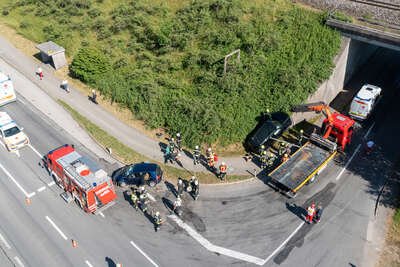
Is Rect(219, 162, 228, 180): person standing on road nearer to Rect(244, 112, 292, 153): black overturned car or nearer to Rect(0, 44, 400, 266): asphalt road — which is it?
Rect(0, 44, 400, 266): asphalt road

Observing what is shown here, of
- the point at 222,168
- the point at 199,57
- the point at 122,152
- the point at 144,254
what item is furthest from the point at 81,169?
the point at 199,57

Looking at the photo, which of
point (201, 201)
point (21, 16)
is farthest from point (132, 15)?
point (201, 201)

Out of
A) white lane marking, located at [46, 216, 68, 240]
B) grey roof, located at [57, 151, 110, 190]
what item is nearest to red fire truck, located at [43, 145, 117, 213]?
grey roof, located at [57, 151, 110, 190]

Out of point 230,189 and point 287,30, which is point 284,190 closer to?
point 230,189

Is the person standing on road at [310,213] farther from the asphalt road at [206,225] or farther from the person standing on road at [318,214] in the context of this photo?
the asphalt road at [206,225]

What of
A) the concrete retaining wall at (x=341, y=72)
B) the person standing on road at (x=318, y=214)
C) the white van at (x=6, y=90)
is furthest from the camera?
the concrete retaining wall at (x=341, y=72)

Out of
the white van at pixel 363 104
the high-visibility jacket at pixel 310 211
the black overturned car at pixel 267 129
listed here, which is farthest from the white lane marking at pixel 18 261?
the white van at pixel 363 104
